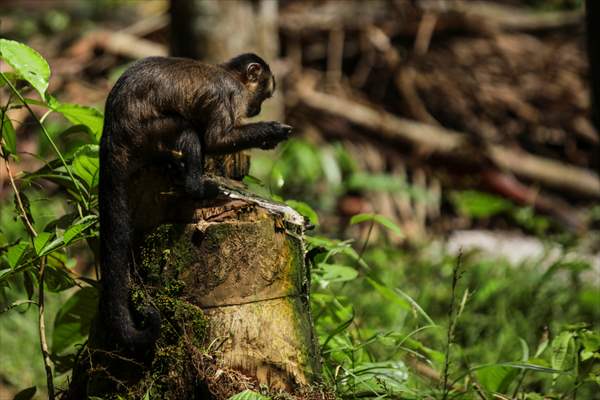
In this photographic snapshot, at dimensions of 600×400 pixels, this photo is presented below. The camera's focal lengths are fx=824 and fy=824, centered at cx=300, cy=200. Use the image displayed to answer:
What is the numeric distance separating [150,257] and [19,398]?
847mm

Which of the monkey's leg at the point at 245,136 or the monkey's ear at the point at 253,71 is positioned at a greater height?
the monkey's ear at the point at 253,71

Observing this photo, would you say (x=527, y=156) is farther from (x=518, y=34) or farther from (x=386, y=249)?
(x=386, y=249)

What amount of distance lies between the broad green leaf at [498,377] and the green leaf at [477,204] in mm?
4944

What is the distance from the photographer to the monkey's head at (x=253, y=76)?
149 inches

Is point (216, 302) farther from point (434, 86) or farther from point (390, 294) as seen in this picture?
point (434, 86)

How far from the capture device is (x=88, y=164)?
3182 millimetres

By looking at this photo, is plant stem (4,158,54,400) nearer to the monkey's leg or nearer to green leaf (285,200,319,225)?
the monkey's leg

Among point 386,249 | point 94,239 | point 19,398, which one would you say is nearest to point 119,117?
point 94,239

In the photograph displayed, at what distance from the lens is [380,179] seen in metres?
7.45

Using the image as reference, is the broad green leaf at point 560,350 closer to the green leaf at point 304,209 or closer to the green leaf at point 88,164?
the green leaf at point 304,209

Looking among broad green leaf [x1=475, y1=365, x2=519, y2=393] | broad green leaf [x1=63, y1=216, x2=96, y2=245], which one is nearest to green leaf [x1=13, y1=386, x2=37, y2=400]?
broad green leaf [x1=63, y1=216, x2=96, y2=245]

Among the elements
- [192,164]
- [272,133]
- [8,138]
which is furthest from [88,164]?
[272,133]

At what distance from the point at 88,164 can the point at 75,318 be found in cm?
64

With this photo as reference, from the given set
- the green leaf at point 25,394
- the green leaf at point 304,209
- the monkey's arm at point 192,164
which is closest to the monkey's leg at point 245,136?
the monkey's arm at point 192,164
